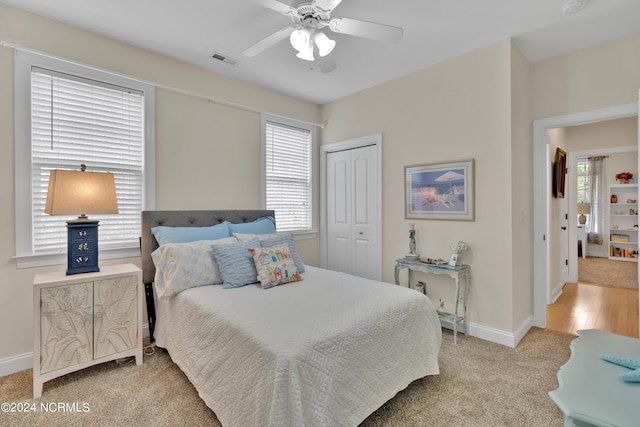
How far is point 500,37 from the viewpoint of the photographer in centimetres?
266

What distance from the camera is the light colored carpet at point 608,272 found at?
473 centimetres

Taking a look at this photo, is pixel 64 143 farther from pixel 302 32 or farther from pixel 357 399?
pixel 357 399

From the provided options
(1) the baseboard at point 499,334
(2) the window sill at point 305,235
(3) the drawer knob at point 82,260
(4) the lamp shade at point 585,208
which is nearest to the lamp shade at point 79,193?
(3) the drawer knob at point 82,260

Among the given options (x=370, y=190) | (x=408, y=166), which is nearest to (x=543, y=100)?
(x=408, y=166)

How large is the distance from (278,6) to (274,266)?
1.76 metres

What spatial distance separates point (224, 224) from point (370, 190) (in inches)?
71.6

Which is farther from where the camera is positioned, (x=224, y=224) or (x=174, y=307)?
(x=224, y=224)

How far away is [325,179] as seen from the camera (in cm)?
439

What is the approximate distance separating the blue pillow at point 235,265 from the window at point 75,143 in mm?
969

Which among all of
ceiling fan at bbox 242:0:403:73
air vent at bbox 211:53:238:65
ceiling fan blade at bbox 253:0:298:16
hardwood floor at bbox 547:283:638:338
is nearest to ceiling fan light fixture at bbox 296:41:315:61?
ceiling fan at bbox 242:0:403:73

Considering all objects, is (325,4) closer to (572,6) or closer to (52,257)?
(572,6)

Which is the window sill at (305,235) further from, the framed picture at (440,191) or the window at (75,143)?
the window at (75,143)

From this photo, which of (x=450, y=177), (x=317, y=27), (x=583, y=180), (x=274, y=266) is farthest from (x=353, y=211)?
(x=583, y=180)

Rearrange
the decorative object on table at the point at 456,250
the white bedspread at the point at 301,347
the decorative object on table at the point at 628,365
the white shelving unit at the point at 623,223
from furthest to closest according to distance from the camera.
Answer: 1. the white shelving unit at the point at 623,223
2. the decorative object on table at the point at 456,250
3. the white bedspread at the point at 301,347
4. the decorative object on table at the point at 628,365
